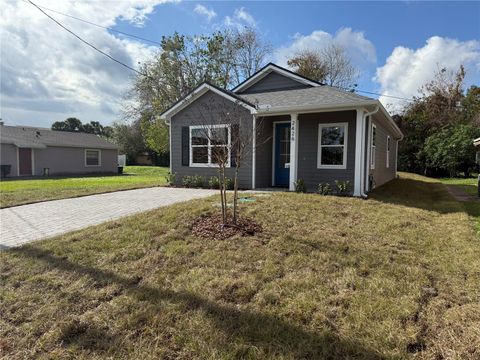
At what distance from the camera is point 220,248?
171 inches

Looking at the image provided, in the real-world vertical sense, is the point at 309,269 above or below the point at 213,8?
below

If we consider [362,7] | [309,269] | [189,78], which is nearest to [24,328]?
[309,269]

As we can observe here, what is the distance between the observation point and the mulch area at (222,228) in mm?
4852

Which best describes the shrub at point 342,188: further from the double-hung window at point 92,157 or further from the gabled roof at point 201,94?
the double-hung window at point 92,157

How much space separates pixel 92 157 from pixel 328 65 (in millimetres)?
22938

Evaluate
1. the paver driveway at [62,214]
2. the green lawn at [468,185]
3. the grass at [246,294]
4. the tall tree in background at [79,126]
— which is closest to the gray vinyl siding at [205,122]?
the paver driveway at [62,214]

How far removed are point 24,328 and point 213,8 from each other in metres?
10.7

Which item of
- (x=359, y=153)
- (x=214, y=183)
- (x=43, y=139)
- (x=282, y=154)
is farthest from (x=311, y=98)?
(x=43, y=139)

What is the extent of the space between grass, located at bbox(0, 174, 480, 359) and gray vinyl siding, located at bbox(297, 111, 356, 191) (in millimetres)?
4305

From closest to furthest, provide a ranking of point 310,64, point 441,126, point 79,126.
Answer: point 441,126
point 310,64
point 79,126

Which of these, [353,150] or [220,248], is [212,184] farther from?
[220,248]

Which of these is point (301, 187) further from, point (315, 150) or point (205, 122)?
point (205, 122)

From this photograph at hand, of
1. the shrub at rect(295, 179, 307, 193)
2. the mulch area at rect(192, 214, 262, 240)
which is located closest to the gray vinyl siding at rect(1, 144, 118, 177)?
the shrub at rect(295, 179, 307, 193)

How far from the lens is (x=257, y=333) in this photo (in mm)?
2541
